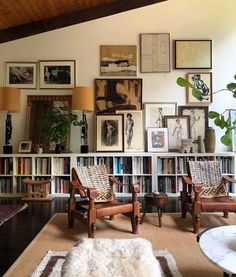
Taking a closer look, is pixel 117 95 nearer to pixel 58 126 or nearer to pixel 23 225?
pixel 58 126

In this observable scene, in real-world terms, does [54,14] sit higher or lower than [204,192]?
higher

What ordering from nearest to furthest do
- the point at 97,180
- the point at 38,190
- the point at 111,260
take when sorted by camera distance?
1. the point at 111,260
2. the point at 97,180
3. the point at 38,190

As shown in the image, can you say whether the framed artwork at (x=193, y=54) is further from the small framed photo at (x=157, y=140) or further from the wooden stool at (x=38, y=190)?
the wooden stool at (x=38, y=190)

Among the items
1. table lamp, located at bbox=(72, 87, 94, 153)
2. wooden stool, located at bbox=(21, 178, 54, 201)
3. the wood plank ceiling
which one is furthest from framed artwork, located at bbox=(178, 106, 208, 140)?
wooden stool, located at bbox=(21, 178, 54, 201)

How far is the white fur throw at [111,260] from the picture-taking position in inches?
60.7

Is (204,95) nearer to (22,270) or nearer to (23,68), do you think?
(23,68)

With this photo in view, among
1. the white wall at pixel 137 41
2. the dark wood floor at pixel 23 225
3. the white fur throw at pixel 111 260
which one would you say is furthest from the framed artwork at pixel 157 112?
the white fur throw at pixel 111 260

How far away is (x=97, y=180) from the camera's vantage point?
3.75 meters

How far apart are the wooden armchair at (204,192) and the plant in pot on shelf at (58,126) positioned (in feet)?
7.31

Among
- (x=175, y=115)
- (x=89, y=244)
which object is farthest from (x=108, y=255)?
(x=175, y=115)

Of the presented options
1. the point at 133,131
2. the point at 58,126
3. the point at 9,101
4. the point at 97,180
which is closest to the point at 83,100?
the point at 58,126

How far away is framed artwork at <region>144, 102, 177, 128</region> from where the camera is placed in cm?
537

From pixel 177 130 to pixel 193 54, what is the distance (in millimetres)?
1468

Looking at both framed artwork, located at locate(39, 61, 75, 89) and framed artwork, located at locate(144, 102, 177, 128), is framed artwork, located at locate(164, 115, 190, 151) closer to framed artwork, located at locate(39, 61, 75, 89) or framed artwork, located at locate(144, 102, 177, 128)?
framed artwork, located at locate(144, 102, 177, 128)
